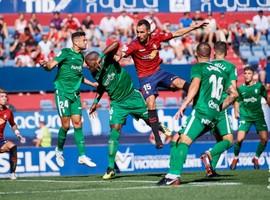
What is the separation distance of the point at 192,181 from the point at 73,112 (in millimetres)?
4549

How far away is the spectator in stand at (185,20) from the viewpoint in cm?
3347

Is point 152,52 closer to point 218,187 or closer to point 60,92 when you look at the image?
point 60,92

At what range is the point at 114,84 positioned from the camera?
57.9 ft

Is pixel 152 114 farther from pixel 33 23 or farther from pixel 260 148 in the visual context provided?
pixel 33 23

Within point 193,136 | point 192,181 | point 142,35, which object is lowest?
point 192,181

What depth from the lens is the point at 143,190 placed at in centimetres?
1298

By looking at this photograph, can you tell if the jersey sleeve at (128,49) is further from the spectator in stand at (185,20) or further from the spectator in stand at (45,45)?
the spectator in stand at (185,20)

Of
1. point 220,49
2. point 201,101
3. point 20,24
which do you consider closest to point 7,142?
point 220,49

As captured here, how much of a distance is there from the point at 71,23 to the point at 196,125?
1978 centimetres

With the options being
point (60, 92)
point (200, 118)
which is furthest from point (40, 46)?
point (200, 118)

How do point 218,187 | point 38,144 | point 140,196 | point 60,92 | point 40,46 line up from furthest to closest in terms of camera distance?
point 40,46 → point 38,144 → point 60,92 → point 218,187 → point 140,196

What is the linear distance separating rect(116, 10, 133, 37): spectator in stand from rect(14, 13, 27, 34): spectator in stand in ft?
11.0

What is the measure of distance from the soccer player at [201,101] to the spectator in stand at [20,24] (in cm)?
1923

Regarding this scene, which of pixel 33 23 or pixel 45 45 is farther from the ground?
pixel 33 23
